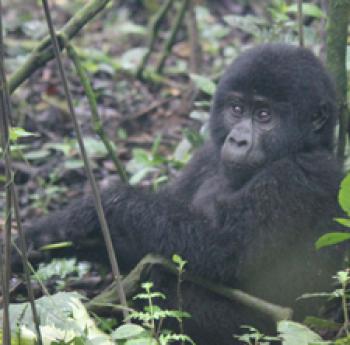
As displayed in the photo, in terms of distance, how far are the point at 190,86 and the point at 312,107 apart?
12.0 feet

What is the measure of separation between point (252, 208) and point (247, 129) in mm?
579

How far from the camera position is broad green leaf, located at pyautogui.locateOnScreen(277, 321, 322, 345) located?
125 inches

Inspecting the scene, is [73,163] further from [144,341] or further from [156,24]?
[144,341]

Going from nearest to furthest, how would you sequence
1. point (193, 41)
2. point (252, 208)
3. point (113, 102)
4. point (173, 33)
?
point (252, 208)
point (173, 33)
point (193, 41)
point (113, 102)

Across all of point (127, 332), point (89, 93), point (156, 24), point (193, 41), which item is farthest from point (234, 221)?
point (193, 41)

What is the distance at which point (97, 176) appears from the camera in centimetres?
720

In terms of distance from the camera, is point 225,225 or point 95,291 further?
point 95,291

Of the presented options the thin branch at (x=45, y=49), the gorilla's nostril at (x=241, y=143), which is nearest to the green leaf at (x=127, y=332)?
the gorilla's nostril at (x=241, y=143)

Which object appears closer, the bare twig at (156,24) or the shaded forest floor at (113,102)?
the shaded forest floor at (113,102)

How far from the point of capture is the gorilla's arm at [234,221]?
439 centimetres

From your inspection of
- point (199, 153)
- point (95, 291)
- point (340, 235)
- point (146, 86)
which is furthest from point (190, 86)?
point (340, 235)

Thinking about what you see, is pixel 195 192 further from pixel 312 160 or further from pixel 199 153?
pixel 312 160

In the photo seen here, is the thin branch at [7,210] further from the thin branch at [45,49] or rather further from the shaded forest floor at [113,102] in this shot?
the thin branch at [45,49]

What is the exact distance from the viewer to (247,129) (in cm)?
478
